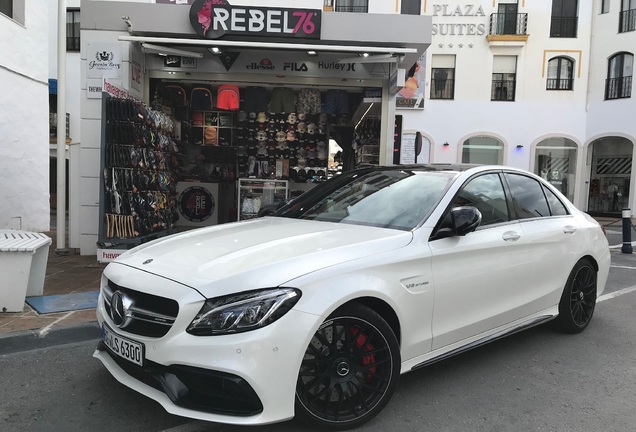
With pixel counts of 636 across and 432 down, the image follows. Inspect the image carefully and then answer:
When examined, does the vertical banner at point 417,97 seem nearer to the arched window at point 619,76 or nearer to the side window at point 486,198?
the arched window at point 619,76

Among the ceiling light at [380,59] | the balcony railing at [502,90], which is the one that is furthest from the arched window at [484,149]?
the ceiling light at [380,59]

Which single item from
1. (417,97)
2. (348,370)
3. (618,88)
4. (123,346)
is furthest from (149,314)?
(618,88)

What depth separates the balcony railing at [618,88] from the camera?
2062cm

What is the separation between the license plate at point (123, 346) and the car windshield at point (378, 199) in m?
1.59

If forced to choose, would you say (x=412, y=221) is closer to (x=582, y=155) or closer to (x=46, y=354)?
(x=46, y=354)

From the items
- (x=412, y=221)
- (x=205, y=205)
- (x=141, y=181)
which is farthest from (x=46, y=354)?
(x=205, y=205)

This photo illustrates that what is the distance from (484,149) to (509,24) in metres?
5.42

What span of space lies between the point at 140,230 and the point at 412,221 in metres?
4.91

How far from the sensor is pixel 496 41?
68.7 ft

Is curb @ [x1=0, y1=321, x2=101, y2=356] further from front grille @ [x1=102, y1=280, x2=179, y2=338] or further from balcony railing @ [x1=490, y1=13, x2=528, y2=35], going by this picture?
balcony railing @ [x1=490, y1=13, x2=528, y2=35]

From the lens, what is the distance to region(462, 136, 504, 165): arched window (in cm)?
2139

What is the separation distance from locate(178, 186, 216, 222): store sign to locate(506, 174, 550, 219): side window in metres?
7.66

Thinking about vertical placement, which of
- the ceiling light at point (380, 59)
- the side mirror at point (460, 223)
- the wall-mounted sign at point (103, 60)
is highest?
the ceiling light at point (380, 59)

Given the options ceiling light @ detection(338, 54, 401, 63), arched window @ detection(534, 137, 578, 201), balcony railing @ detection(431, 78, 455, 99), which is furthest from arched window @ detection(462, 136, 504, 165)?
ceiling light @ detection(338, 54, 401, 63)
